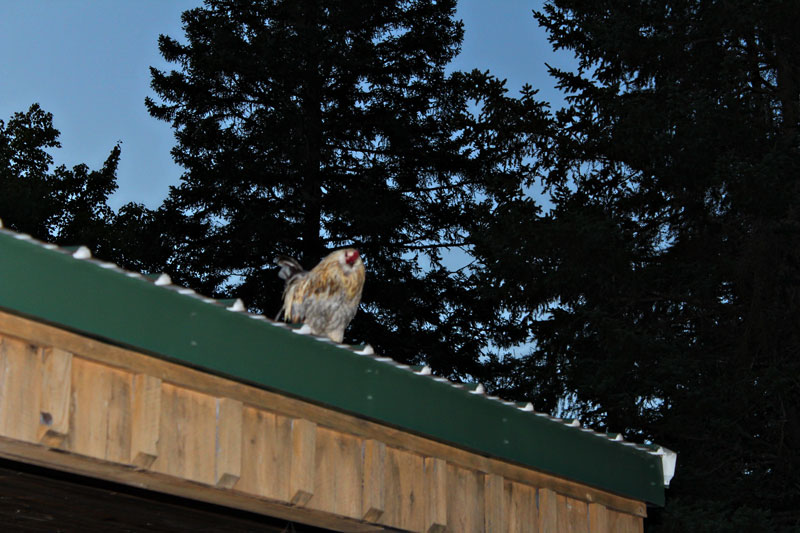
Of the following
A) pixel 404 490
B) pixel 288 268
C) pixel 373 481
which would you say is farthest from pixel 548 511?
pixel 288 268

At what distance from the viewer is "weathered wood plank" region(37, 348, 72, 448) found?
3.59 m

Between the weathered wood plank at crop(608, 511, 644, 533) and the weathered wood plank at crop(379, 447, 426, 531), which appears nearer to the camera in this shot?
the weathered wood plank at crop(379, 447, 426, 531)

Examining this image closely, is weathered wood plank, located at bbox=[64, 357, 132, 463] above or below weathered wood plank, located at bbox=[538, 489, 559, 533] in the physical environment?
below

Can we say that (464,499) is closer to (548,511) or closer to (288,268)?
(548,511)

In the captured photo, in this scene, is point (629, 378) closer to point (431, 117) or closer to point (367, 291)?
point (367, 291)

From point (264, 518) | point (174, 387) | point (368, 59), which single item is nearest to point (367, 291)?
point (368, 59)

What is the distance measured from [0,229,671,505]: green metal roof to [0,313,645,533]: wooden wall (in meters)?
0.09

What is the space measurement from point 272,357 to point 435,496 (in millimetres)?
1345

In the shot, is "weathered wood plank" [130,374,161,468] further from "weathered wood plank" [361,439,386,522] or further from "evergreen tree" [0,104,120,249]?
"evergreen tree" [0,104,120,249]

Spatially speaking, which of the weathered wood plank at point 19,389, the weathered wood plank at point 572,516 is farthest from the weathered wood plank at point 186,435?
the weathered wood plank at point 572,516

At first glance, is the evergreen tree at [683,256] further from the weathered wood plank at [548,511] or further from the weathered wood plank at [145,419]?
the weathered wood plank at [145,419]

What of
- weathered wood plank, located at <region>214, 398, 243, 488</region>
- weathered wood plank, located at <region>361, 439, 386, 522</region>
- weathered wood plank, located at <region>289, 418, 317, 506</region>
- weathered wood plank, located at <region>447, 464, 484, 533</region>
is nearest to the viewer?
weathered wood plank, located at <region>214, 398, 243, 488</region>

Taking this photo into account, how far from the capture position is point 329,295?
23.5 feet

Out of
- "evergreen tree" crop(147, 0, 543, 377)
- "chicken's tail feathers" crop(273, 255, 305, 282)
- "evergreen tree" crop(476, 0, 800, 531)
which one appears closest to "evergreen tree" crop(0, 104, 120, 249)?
"evergreen tree" crop(147, 0, 543, 377)
